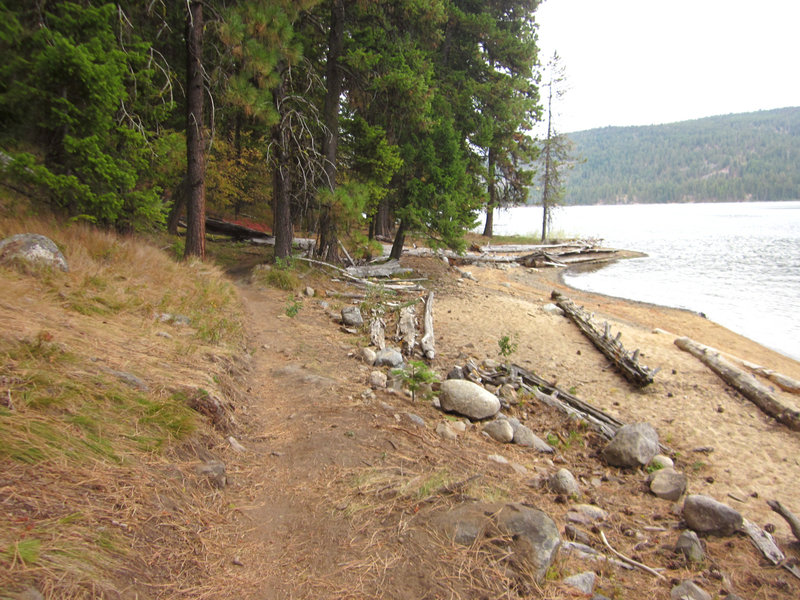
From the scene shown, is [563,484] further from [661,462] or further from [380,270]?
[380,270]

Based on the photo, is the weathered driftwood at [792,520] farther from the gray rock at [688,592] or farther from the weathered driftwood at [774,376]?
the weathered driftwood at [774,376]

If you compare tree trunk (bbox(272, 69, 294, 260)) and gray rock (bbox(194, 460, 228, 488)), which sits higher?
tree trunk (bbox(272, 69, 294, 260))

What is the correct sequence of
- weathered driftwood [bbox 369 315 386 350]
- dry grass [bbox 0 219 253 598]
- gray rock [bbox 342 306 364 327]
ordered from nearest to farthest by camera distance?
1. dry grass [bbox 0 219 253 598]
2. weathered driftwood [bbox 369 315 386 350]
3. gray rock [bbox 342 306 364 327]

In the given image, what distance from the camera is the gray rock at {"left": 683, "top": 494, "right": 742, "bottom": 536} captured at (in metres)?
3.78

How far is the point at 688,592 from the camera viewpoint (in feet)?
9.49

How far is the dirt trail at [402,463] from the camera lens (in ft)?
8.97

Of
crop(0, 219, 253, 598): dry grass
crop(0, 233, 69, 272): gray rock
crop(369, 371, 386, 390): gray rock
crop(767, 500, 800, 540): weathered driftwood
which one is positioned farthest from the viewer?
crop(369, 371, 386, 390): gray rock

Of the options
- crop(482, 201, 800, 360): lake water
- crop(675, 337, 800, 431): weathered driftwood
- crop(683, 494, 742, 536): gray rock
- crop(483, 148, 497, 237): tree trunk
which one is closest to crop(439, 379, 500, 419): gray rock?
crop(683, 494, 742, 536): gray rock

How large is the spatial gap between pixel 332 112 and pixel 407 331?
7901 mm

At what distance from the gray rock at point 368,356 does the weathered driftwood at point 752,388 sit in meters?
7.40

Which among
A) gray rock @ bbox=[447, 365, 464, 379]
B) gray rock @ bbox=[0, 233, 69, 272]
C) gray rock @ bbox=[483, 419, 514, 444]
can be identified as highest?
gray rock @ bbox=[0, 233, 69, 272]

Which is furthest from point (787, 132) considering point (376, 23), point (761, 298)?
point (376, 23)

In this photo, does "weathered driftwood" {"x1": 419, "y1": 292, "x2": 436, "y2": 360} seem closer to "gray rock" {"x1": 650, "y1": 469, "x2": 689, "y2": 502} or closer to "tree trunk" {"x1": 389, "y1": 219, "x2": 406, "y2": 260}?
"gray rock" {"x1": 650, "y1": 469, "x2": 689, "y2": 502}

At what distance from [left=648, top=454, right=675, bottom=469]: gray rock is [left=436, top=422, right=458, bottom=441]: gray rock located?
8.72 ft
